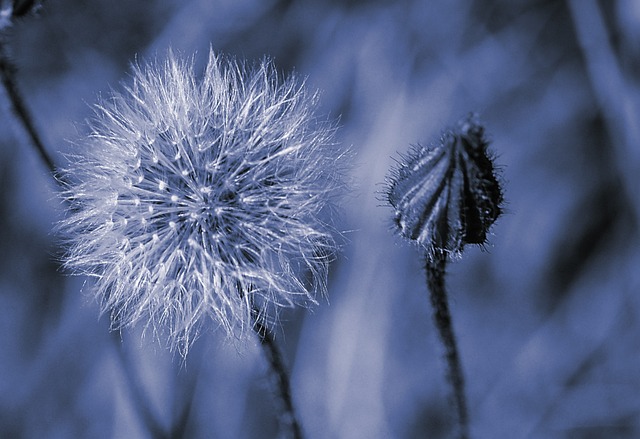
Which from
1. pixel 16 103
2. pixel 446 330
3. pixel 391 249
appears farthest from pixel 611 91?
pixel 16 103

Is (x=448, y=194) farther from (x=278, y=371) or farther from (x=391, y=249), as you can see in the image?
(x=391, y=249)

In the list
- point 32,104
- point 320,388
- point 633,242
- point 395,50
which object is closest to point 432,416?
point 320,388

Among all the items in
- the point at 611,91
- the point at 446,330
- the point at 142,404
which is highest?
the point at 611,91

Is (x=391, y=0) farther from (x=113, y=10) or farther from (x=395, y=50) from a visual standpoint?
(x=113, y=10)

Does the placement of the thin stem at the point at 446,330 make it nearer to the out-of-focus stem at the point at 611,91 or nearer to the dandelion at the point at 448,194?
the dandelion at the point at 448,194

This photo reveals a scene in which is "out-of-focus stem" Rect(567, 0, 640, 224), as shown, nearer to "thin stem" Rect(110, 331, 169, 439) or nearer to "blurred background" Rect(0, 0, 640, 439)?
"blurred background" Rect(0, 0, 640, 439)

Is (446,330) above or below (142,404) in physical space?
below
